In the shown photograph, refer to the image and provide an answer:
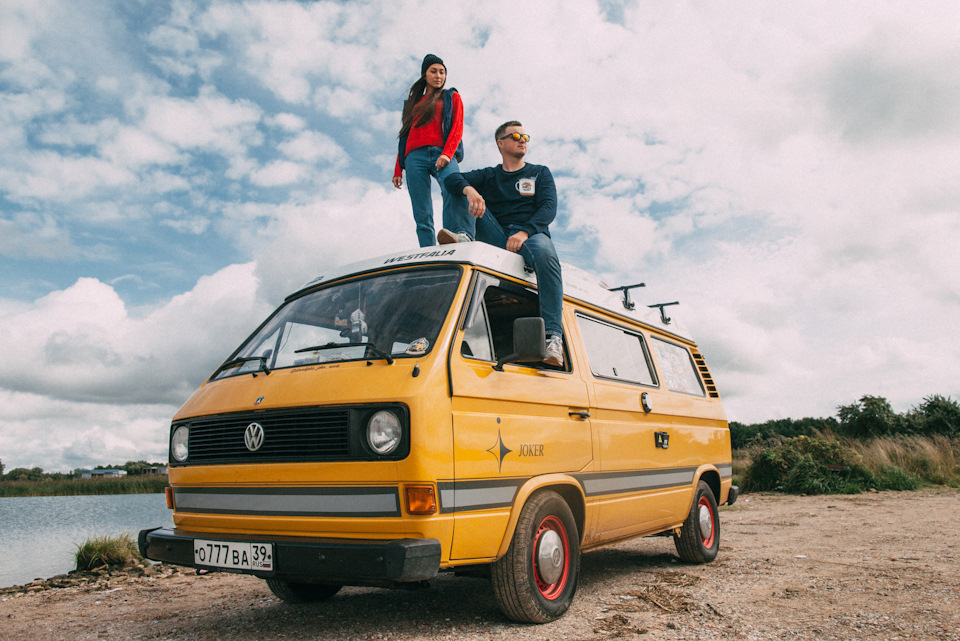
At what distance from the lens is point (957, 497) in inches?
516

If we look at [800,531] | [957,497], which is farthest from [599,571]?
[957,497]

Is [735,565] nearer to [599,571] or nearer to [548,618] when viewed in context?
[599,571]

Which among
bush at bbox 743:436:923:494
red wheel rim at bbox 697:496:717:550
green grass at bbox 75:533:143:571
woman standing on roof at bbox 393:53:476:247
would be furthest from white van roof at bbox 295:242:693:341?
bush at bbox 743:436:923:494

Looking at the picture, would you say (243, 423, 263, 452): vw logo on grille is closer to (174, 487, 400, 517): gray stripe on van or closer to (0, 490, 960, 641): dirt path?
(174, 487, 400, 517): gray stripe on van

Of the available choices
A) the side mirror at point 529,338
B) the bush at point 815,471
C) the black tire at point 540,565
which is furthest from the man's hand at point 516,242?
the bush at point 815,471

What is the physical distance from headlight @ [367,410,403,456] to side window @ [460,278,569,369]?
25.2 inches

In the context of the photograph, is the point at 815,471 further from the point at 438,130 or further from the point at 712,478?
the point at 438,130

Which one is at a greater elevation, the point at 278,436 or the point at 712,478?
the point at 278,436

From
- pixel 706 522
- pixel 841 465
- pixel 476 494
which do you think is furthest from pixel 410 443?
pixel 841 465

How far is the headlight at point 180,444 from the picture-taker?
13.5ft

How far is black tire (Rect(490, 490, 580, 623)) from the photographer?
3.77 metres

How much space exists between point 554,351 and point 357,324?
4.20 feet

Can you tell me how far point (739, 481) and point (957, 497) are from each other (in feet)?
14.6

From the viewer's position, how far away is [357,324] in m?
4.13
